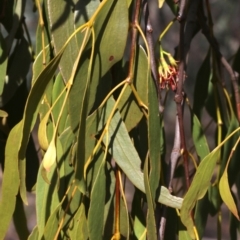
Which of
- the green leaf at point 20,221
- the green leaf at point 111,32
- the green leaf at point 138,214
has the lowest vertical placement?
the green leaf at point 20,221

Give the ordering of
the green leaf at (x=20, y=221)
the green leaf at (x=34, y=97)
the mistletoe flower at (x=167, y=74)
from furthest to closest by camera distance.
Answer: the green leaf at (x=20, y=221)
the mistletoe flower at (x=167, y=74)
the green leaf at (x=34, y=97)

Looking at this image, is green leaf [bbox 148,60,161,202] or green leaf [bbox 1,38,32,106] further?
green leaf [bbox 1,38,32,106]

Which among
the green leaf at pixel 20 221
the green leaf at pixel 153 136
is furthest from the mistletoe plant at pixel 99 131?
the green leaf at pixel 20 221

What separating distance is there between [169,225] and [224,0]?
142cm

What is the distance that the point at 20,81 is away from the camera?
744 mm

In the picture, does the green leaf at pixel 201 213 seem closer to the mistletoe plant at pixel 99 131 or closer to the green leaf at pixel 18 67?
the mistletoe plant at pixel 99 131

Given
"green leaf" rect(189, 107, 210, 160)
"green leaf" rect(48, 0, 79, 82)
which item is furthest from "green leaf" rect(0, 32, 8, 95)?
"green leaf" rect(189, 107, 210, 160)

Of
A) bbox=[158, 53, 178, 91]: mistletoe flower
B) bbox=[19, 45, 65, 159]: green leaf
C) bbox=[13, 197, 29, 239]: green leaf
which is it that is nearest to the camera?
bbox=[19, 45, 65, 159]: green leaf

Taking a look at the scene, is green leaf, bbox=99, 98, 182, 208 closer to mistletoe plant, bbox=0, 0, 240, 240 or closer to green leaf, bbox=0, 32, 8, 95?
mistletoe plant, bbox=0, 0, 240, 240

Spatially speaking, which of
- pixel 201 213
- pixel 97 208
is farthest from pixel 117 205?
pixel 201 213

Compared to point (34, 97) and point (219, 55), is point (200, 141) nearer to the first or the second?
point (219, 55)

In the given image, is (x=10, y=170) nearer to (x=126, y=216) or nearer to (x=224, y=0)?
(x=126, y=216)

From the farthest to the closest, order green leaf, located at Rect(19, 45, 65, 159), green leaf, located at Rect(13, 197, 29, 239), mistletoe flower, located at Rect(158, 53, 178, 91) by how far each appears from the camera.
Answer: green leaf, located at Rect(13, 197, 29, 239) < mistletoe flower, located at Rect(158, 53, 178, 91) < green leaf, located at Rect(19, 45, 65, 159)

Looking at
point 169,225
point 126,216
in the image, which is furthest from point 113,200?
point 169,225
